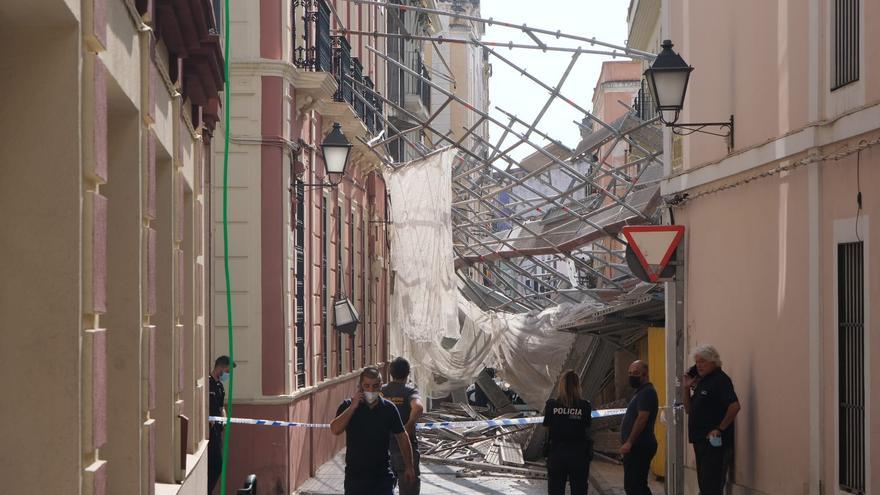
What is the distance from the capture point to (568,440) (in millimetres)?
11297

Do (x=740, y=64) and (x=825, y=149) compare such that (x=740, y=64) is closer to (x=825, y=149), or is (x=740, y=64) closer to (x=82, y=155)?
(x=825, y=149)

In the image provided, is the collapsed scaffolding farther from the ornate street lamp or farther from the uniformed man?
the uniformed man

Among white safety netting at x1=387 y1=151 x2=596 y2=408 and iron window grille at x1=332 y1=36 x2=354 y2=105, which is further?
white safety netting at x1=387 y1=151 x2=596 y2=408

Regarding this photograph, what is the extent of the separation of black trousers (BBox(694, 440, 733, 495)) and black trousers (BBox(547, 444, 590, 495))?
1040 mm

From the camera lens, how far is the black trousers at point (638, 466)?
478 inches

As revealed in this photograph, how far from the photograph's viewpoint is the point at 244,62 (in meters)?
15.3

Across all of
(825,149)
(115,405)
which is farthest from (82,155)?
(825,149)

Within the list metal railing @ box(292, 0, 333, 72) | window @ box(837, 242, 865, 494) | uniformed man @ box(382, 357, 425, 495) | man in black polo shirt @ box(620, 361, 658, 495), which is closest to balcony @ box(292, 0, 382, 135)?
metal railing @ box(292, 0, 333, 72)

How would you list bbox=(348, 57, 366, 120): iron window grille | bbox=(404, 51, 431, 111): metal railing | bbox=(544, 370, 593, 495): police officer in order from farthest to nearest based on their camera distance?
bbox=(404, 51, 431, 111): metal railing → bbox=(348, 57, 366, 120): iron window grille → bbox=(544, 370, 593, 495): police officer

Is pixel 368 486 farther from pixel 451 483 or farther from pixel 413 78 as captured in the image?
pixel 413 78

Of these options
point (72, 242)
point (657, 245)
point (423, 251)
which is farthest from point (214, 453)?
point (72, 242)

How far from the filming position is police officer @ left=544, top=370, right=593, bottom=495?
36.9 ft

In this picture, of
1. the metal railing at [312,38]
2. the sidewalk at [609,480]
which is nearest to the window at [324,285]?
the metal railing at [312,38]

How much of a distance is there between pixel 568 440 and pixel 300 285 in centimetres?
620
